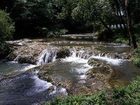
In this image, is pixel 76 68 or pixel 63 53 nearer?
pixel 76 68

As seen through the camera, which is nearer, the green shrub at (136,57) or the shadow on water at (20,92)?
the shadow on water at (20,92)

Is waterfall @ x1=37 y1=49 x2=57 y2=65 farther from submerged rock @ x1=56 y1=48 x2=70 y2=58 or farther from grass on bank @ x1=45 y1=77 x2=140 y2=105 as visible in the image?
grass on bank @ x1=45 y1=77 x2=140 y2=105

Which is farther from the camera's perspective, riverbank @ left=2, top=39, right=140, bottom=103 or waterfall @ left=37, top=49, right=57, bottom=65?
waterfall @ left=37, top=49, right=57, bottom=65

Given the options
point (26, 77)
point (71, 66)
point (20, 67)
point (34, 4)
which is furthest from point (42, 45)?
point (34, 4)

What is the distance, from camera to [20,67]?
79.5 ft

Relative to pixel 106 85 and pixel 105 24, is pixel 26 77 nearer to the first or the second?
pixel 106 85

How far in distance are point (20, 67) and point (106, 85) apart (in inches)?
365

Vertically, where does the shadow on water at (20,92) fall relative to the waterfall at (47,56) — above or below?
below

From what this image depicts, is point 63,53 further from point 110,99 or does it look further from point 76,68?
point 110,99

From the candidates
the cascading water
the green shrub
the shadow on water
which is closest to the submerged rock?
the cascading water

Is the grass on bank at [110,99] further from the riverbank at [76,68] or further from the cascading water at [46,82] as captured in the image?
the cascading water at [46,82]

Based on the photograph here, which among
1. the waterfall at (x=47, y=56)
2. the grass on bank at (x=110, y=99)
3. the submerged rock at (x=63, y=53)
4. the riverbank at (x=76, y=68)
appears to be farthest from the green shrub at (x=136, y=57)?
the grass on bank at (x=110, y=99)

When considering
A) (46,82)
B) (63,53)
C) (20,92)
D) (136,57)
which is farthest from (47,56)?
(20,92)

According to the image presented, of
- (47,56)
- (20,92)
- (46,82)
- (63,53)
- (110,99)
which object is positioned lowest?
(20,92)
